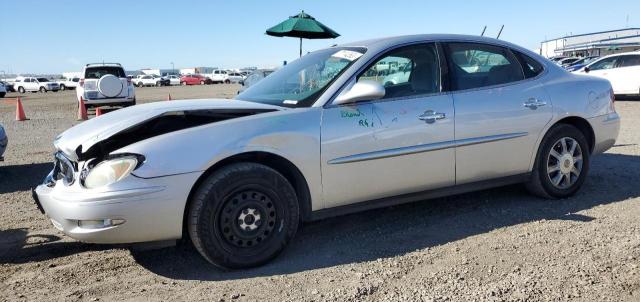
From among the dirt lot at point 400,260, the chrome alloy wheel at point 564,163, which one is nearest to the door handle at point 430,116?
the dirt lot at point 400,260

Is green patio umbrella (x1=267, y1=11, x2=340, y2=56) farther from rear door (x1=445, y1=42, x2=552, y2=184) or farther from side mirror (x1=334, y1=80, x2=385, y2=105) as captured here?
side mirror (x1=334, y1=80, x2=385, y2=105)

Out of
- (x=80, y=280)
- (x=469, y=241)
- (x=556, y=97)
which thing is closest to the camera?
(x=80, y=280)

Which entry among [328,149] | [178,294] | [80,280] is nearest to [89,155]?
[80,280]

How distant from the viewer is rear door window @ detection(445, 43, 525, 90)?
4199 millimetres

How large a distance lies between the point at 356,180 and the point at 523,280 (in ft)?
4.11

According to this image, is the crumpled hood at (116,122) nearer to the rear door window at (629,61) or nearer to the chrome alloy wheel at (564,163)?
the chrome alloy wheel at (564,163)

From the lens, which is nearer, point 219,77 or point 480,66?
point 480,66

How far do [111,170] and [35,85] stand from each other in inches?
1998

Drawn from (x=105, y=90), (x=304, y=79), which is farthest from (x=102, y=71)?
(x=304, y=79)

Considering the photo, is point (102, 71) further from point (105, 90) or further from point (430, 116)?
point (430, 116)

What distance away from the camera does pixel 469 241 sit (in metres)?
3.74

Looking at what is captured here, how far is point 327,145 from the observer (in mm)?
3506

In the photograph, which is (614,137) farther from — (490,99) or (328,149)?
(328,149)

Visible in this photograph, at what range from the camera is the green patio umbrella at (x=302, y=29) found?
12.1 meters
